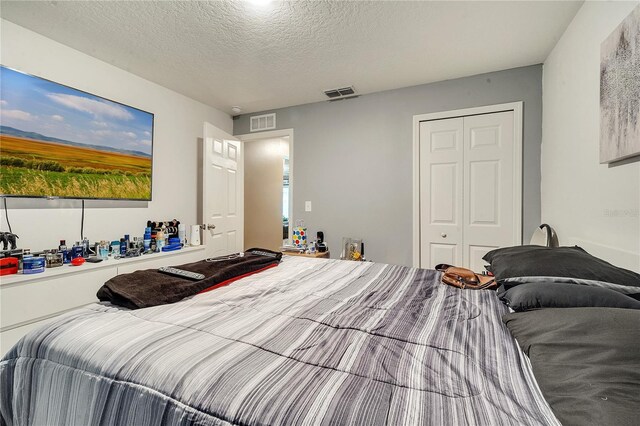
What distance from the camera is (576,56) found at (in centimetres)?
188

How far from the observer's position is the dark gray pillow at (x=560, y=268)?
1.09 metres

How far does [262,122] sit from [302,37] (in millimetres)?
1833

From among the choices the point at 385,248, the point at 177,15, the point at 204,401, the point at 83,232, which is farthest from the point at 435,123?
the point at 83,232

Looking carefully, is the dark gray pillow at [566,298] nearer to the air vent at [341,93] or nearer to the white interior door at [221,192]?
the air vent at [341,93]

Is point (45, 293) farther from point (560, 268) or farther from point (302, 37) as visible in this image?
point (560, 268)

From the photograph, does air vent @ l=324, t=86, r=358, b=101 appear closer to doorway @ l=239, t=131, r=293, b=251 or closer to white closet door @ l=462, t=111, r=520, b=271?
white closet door @ l=462, t=111, r=520, b=271

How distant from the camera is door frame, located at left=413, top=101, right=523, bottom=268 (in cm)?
264

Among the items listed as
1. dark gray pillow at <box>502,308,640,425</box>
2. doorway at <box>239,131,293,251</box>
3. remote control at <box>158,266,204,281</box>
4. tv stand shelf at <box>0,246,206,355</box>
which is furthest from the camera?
doorway at <box>239,131,293,251</box>

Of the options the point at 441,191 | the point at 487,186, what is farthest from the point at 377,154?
the point at 487,186

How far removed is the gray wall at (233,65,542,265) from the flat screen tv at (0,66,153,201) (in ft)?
5.71

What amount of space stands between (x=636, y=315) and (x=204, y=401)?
1.08 metres

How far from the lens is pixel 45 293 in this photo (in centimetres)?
184

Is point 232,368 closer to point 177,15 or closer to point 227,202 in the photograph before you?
point 177,15

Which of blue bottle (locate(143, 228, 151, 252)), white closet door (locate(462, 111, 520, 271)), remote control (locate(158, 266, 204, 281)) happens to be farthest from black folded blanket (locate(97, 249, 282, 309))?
white closet door (locate(462, 111, 520, 271))
